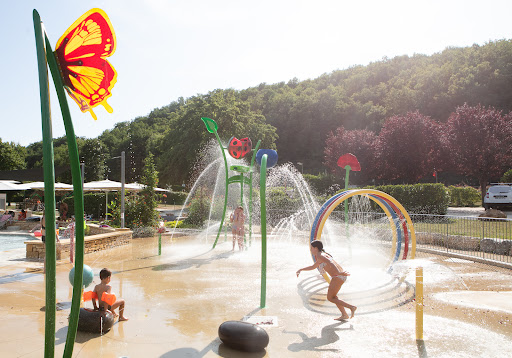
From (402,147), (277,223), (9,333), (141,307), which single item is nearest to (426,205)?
(277,223)

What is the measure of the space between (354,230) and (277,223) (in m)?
4.90

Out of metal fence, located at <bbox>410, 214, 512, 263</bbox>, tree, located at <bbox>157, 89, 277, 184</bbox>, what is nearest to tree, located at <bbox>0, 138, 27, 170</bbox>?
tree, located at <bbox>157, 89, 277, 184</bbox>

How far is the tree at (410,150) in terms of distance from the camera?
33875 mm

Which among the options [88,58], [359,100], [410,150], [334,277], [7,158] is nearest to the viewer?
[88,58]

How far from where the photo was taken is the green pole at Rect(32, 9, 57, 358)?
3.76m

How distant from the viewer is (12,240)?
18469 millimetres

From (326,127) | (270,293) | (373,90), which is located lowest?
(270,293)

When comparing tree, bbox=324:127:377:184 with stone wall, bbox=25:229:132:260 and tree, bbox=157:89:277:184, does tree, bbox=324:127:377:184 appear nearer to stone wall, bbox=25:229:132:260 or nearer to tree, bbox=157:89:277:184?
tree, bbox=157:89:277:184

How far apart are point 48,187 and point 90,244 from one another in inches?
405

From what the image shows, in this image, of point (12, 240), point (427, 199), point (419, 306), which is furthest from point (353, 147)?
point (419, 306)

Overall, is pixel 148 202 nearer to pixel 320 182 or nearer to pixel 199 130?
pixel 199 130

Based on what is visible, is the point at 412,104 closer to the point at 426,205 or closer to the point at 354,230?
the point at 426,205

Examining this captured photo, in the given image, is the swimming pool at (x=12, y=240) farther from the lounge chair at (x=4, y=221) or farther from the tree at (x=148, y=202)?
the tree at (x=148, y=202)

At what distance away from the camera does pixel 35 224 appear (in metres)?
21.9
